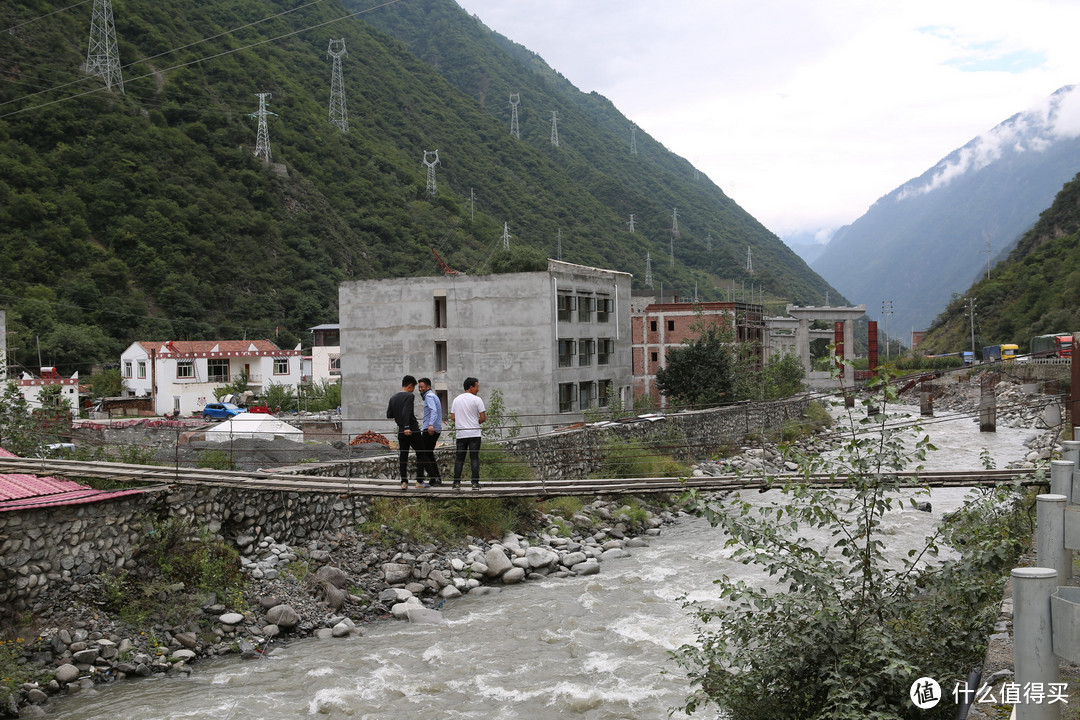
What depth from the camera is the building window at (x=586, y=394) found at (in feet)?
89.1

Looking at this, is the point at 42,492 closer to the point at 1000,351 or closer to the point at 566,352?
the point at 566,352

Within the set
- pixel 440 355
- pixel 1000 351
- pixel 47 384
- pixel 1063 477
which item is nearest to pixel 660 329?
pixel 440 355

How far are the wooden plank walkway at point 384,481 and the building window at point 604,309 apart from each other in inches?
691

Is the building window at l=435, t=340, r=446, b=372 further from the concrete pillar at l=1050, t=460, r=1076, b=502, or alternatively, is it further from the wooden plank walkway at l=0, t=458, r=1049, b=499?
the concrete pillar at l=1050, t=460, r=1076, b=502

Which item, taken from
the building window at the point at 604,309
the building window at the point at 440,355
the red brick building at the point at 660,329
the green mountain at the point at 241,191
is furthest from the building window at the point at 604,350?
the green mountain at the point at 241,191

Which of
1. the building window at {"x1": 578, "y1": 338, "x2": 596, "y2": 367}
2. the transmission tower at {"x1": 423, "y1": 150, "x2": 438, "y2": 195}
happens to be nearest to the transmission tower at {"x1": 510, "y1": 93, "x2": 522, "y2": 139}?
the transmission tower at {"x1": 423, "y1": 150, "x2": 438, "y2": 195}

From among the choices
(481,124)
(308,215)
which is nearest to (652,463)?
(308,215)

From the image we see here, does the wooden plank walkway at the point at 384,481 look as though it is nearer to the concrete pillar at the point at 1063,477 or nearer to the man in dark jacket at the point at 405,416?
the man in dark jacket at the point at 405,416

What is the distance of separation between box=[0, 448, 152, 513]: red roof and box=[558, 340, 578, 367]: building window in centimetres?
1605

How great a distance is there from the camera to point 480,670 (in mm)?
9555

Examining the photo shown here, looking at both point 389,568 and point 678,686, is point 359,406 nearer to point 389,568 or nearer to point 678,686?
point 389,568

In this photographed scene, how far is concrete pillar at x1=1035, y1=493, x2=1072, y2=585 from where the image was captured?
4.10 metres

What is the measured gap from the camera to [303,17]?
100 meters

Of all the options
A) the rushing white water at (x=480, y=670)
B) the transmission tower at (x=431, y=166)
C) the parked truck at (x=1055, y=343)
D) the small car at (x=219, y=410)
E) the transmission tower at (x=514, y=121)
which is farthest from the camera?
the transmission tower at (x=514, y=121)
